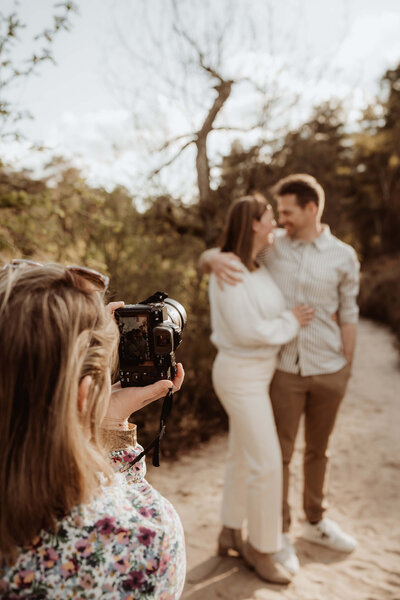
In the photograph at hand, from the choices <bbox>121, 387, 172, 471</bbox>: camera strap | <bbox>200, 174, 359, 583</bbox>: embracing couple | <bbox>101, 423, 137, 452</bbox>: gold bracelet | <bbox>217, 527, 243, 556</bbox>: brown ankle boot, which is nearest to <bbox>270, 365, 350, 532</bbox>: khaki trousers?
<bbox>200, 174, 359, 583</bbox>: embracing couple

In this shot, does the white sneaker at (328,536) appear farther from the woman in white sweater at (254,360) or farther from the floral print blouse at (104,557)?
the floral print blouse at (104,557)

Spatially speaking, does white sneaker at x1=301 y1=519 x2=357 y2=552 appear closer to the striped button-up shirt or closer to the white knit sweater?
the striped button-up shirt

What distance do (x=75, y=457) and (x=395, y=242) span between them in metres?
20.9

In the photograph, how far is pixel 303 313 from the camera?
2.87 meters

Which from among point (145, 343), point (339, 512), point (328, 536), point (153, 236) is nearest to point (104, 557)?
point (145, 343)

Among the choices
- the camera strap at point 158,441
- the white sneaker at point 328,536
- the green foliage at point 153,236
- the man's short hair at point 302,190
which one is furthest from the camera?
the green foliage at point 153,236

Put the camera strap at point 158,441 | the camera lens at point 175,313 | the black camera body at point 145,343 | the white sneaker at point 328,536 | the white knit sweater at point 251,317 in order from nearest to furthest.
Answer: the camera strap at point 158,441, the black camera body at point 145,343, the camera lens at point 175,313, the white knit sweater at point 251,317, the white sneaker at point 328,536

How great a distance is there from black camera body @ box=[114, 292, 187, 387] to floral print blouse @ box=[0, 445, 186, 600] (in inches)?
15.8

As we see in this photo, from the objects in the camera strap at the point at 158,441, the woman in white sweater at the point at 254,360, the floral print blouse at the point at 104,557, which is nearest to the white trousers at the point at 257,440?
the woman in white sweater at the point at 254,360

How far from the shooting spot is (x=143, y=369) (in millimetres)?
1359

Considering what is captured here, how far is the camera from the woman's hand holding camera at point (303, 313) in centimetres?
287

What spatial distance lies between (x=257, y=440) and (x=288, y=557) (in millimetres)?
816

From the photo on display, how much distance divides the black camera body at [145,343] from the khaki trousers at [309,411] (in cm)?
167

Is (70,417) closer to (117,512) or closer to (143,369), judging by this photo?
(117,512)
